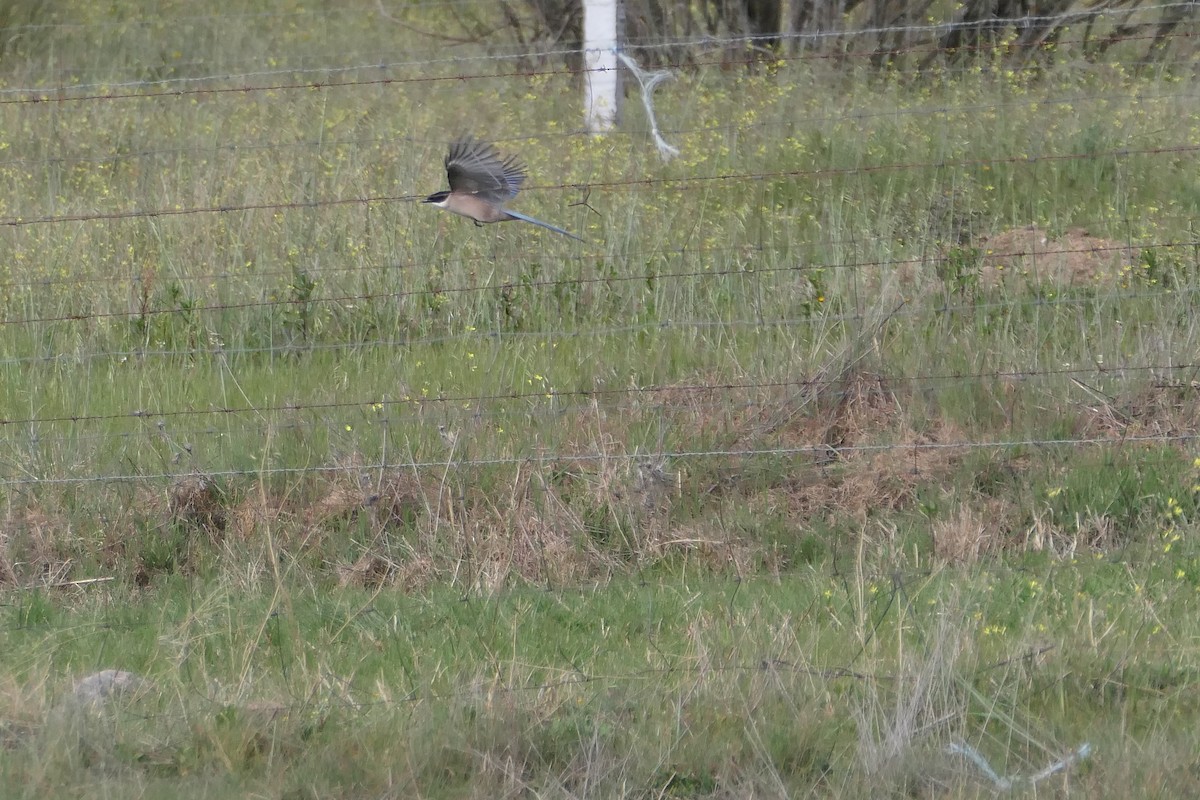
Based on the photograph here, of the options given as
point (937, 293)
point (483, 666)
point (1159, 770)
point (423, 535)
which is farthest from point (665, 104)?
point (1159, 770)

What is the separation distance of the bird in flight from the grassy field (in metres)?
0.35

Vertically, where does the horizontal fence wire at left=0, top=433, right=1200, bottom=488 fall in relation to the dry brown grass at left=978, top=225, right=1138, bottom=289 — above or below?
below

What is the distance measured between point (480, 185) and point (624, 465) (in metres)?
1.24

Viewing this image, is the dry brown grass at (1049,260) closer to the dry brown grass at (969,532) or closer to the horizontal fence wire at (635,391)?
the horizontal fence wire at (635,391)

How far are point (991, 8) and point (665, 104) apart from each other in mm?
3185

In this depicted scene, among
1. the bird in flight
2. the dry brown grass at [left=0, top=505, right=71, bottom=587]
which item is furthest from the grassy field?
the bird in flight

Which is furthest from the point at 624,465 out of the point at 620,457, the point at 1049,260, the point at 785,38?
the point at 785,38

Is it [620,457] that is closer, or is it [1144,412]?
[620,457]

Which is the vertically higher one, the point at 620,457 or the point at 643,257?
the point at 643,257

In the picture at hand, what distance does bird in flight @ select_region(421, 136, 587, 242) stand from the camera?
5.61 meters

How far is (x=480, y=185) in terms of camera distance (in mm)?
5707

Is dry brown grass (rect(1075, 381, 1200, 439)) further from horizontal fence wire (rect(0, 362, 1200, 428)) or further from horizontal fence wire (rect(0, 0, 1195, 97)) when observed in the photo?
horizontal fence wire (rect(0, 0, 1195, 97))

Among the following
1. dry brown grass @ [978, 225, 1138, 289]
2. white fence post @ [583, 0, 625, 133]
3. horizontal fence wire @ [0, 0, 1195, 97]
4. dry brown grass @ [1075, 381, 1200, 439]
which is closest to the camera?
dry brown grass @ [1075, 381, 1200, 439]

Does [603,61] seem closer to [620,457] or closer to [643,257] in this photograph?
[643,257]
